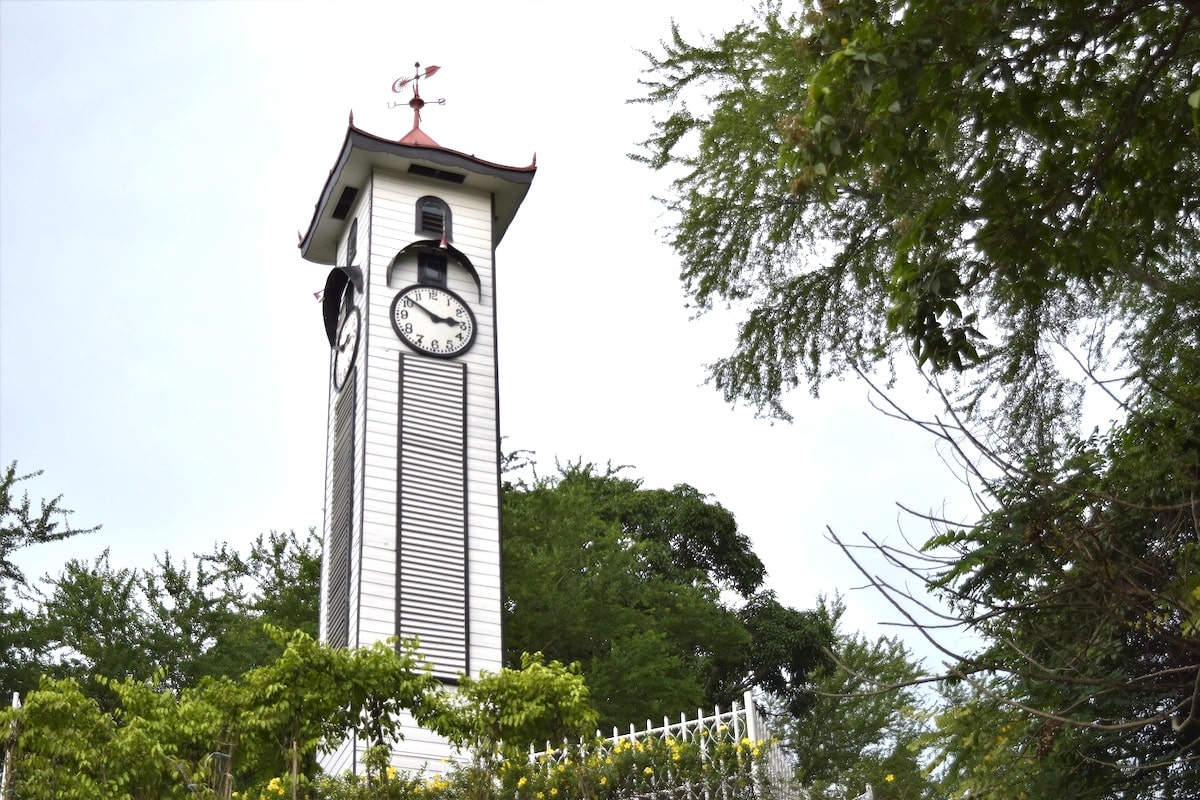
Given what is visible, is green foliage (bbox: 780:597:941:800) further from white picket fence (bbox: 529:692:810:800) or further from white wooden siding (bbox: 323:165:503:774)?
white picket fence (bbox: 529:692:810:800)

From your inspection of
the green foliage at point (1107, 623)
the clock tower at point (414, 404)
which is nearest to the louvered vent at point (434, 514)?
the clock tower at point (414, 404)

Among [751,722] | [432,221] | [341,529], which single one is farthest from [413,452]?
[751,722]

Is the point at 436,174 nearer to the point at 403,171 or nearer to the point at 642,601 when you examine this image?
the point at 403,171

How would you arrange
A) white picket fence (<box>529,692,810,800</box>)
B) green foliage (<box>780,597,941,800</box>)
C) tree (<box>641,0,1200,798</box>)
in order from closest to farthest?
1. tree (<box>641,0,1200,798</box>)
2. white picket fence (<box>529,692,810,800</box>)
3. green foliage (<box>780,597,941,800</box>)

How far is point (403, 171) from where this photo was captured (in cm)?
1934

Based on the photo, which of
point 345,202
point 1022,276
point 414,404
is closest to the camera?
point 1022,276

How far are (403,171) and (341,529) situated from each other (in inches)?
196

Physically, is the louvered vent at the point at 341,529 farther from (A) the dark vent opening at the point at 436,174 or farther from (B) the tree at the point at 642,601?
(A) the dark vent opening at the point at 436,174

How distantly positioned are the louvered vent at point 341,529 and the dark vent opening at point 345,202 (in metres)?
2.91

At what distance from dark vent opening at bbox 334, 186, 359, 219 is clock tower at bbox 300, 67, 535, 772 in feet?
0.06

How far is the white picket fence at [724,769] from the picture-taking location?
9883 millimetres

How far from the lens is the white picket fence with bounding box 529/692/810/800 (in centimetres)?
988

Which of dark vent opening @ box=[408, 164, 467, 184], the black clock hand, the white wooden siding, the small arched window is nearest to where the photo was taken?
the white wooden siding

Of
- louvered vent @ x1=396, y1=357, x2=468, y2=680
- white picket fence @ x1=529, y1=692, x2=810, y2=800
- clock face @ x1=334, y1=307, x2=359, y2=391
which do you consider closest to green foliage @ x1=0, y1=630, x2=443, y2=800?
white picket fence @ x1=529, y1=692, x2=810, y2=800
